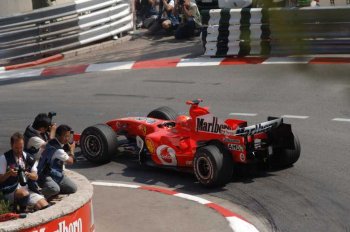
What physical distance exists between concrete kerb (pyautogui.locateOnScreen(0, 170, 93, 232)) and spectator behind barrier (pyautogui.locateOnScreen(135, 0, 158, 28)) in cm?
1399

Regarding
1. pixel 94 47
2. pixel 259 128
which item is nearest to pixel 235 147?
pixel 259 128

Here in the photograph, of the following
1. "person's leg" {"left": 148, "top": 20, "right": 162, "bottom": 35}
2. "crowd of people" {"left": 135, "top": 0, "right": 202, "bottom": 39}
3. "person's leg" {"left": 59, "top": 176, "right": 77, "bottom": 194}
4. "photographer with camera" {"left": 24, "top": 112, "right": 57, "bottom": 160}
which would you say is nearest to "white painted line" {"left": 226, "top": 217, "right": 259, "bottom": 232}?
"person's leg" {"left": 59, "top": 176, "right": 77, "bottom": 194}

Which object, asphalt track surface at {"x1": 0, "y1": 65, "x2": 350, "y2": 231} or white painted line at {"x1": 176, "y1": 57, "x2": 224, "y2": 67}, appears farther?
white painted line at {"x1": 176, "y1": 57, "x2": 224, "y2": 67}

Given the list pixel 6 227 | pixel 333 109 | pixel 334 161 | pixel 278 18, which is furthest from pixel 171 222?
pixel 278 18

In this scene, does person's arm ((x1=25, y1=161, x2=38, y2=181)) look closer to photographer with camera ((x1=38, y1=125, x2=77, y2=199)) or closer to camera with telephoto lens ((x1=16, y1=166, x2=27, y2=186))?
camera with telephoto lens ((x1=16, y1=166, x2=27, y2=186))

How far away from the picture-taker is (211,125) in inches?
344

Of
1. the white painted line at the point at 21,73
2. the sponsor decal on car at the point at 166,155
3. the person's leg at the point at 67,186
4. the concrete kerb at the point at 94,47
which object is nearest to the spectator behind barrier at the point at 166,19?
the concrete kerb at the point at 94,47

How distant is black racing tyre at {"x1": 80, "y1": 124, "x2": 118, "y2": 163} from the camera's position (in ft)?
31.7

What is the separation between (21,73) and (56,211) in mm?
11935

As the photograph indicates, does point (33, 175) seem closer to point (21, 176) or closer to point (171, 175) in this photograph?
point (21, 176)

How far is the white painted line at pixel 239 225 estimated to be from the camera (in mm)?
6984

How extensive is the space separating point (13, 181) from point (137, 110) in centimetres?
637

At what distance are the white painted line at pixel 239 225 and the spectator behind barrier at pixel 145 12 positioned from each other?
13.7 m

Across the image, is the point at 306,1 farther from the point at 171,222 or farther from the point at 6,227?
the point at 171,222
